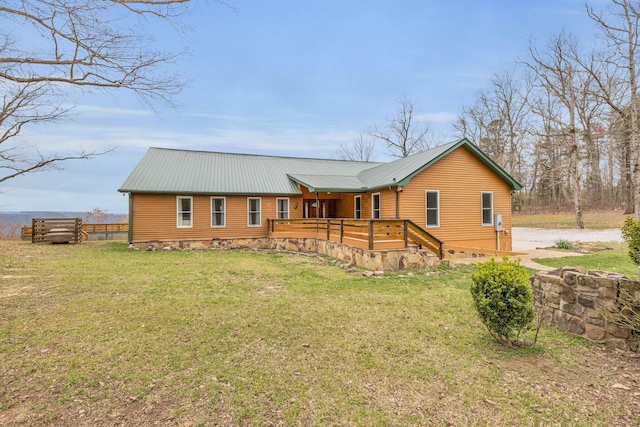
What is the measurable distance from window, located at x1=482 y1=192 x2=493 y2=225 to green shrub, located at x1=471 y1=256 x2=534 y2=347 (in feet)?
36.5

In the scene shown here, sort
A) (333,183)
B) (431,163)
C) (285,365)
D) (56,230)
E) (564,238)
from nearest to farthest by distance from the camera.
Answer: (285,365)
(431,163)
(333,183)
(56,230)
(564,238)

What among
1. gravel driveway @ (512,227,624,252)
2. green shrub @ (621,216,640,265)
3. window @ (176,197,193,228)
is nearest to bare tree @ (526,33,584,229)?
gravel driveway @ (512,227,624,252)

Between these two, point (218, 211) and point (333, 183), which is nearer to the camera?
point (218, 211)

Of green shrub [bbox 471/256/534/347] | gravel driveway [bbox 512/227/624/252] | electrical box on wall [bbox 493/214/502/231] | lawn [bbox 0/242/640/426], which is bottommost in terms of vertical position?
lawn [bbox 0/242/640/426]

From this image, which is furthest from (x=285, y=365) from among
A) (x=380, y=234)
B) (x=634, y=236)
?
(x=634, y=236)

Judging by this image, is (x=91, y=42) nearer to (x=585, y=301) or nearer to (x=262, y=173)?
(x=585, y=301)

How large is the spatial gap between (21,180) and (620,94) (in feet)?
120

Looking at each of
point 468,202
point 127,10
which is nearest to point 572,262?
point 468,202

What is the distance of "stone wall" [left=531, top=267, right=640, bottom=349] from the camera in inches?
151

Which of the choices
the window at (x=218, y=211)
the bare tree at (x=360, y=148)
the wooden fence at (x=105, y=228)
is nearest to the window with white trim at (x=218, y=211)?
the window at (x=218, y=211)

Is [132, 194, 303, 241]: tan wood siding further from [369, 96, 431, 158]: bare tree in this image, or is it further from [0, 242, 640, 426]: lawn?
[369, 96, 431, 158]: bare tree

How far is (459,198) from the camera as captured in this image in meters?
13.2

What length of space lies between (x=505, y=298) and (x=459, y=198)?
10452 mm

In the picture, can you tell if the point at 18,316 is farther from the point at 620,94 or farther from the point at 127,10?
the point at 620,94
